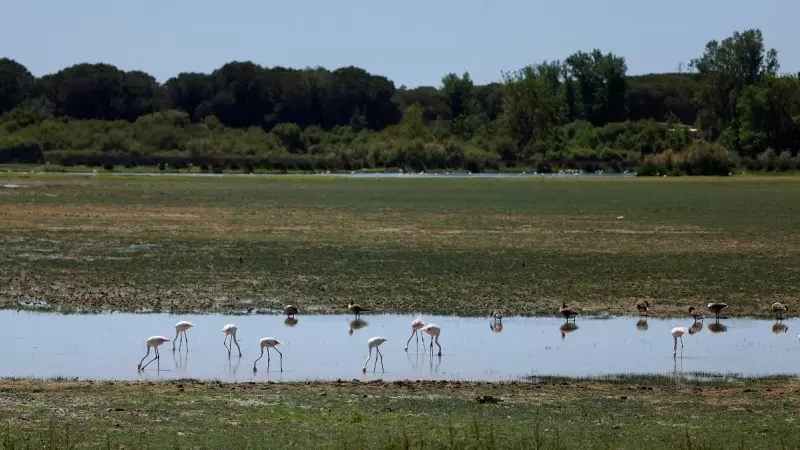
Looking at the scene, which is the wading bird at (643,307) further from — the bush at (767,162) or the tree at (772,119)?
the tree at (772,119)

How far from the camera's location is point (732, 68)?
16450cm

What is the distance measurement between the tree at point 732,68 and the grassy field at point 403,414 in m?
153

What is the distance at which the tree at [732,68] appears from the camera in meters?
164

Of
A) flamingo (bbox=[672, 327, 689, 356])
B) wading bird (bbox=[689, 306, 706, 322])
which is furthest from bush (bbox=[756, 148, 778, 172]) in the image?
flamingo (bbox=[672, 327, 689, 356])

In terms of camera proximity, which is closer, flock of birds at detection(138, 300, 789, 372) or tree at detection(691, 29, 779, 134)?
flock of birds at detection(138, 300, 789, 372)

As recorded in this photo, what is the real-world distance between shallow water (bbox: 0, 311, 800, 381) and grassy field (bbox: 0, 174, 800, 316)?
5.10ft

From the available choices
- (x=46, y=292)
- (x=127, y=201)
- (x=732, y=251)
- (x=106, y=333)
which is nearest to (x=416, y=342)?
(x=106, y=333)

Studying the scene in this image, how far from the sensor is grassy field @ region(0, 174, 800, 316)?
26.1 m

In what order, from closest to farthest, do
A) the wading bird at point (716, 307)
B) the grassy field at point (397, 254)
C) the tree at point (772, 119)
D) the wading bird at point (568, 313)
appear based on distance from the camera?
the wading bird at point (568, 313), the wading bird at point (716, 307), the grassy field at point (397, 254), the tree at point (772, 119)

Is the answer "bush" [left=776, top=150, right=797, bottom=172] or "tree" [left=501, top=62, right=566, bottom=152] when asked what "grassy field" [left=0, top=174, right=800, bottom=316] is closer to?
"bush" [left=776, top=150, right=797, bottom=172]

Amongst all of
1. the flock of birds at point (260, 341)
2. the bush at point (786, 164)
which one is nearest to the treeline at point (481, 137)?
the bush at point (786, 164)

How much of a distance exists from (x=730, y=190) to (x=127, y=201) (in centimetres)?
3869

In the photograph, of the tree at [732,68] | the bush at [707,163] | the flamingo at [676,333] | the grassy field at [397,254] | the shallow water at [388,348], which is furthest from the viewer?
the tree at [732,68]

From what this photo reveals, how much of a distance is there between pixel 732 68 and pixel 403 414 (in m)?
159
